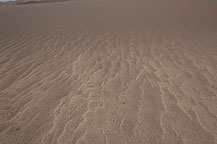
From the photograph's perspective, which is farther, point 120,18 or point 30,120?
point 120,18

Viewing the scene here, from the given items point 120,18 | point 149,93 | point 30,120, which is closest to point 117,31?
point 120,18

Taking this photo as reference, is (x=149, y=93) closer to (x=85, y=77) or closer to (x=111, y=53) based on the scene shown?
(x=85, y=77)

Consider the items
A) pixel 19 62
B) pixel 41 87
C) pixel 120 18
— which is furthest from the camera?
pixel 120 18

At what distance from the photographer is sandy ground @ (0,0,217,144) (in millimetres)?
2070

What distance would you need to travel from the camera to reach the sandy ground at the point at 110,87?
207cm

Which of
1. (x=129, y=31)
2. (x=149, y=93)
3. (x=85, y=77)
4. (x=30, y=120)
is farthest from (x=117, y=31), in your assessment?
(x=30, y=120)

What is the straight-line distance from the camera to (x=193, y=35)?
217 inches

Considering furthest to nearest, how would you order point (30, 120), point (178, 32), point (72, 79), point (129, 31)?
1. point (129, 31)
2. point (178, 32)
3. point (72, 79)
4. point (30, 120)

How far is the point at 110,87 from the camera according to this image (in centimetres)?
297

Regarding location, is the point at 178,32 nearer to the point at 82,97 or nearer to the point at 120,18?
the point at 120,18

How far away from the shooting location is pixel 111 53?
175 inches

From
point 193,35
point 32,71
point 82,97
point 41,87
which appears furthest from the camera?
point 193,35

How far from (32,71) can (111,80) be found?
1876 millimetres

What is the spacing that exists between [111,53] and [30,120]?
2756 mm
